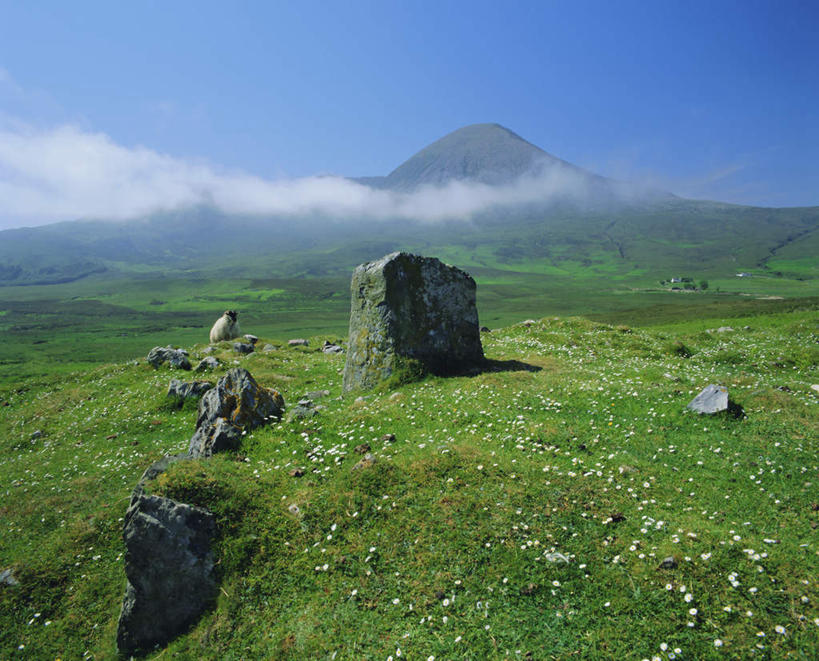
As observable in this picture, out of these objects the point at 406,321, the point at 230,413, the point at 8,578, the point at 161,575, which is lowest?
the point at 8,578

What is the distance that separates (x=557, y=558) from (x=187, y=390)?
2068 centimetres

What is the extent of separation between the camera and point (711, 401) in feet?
44.9

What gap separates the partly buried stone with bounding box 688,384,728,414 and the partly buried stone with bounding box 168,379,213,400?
72.7 ft

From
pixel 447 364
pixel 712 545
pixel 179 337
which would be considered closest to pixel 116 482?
pixel 447 364

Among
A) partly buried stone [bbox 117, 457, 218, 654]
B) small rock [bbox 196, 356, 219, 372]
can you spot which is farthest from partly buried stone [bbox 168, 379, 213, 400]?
partly buried stone [bbox 117, 457, 218, 654]

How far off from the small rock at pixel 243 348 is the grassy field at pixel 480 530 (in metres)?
16.7

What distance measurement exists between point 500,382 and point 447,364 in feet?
11.9

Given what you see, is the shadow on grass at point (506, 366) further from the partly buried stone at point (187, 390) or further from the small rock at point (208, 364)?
the small rock at point (208, 364)

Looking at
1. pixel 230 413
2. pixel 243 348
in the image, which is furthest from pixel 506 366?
pixel 243 348

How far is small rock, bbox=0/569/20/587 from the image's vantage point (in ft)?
36.3

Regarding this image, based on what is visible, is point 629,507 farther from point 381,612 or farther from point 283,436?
point 283,436

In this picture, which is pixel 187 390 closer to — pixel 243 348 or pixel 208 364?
pixel 208 364

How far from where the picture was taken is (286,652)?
307 inches

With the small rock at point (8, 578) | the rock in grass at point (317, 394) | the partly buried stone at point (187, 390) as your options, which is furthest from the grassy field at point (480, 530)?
the partly buried stone at point (187, 390)
